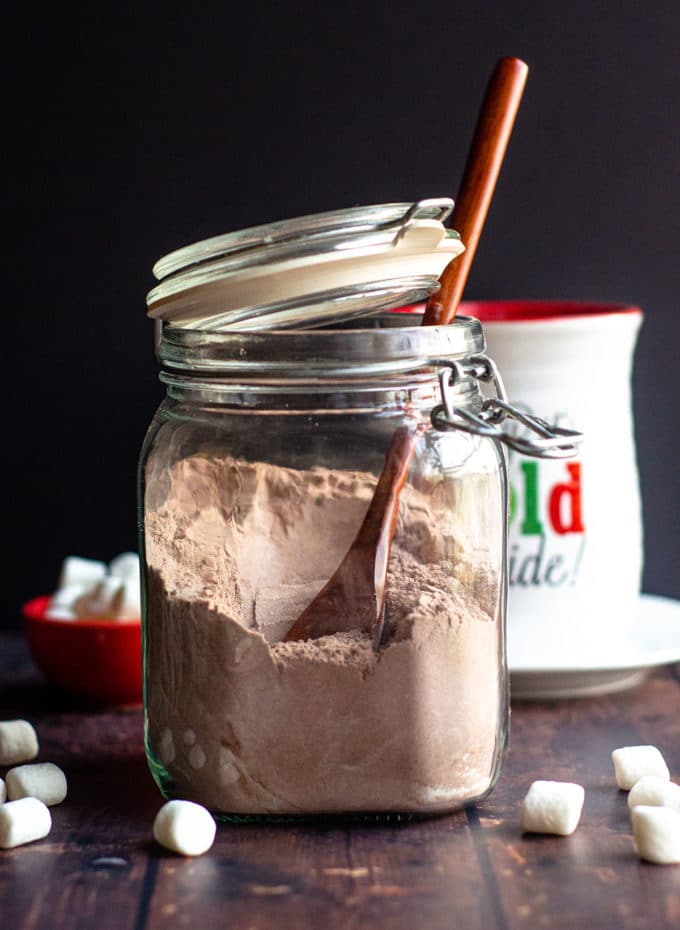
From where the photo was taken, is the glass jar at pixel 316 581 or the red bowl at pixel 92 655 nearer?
the glass jar at pixel 316 581

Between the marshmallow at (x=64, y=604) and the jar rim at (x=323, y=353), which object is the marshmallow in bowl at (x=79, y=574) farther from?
the jar rim at (x=323, y=353)

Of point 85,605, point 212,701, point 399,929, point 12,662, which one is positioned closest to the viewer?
point 399,929

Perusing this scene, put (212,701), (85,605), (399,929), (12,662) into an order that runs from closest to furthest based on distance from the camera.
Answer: (399,929) < (212,701) < (85,605) < (12,662)

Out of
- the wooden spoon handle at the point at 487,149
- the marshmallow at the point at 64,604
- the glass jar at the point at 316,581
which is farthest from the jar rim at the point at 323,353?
the marshmallow at the point at 64,604

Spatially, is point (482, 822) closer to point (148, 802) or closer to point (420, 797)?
point (420, 797)

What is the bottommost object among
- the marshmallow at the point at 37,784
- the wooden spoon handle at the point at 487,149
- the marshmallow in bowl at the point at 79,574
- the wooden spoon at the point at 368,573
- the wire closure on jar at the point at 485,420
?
the marshmallow at the point at 37,784

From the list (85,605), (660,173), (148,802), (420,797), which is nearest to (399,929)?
A: (420,797)

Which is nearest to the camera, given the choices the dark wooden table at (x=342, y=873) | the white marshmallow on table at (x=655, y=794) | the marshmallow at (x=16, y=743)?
the dark wooden table at (x=342, y=873)
